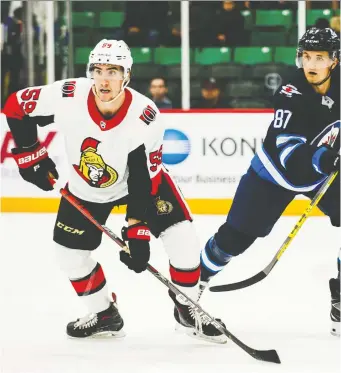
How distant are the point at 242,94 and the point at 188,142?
3.90ft

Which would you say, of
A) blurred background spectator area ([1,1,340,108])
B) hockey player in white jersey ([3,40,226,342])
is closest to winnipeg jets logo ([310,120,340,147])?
hockey player in white jersey ([3,40,226,342])

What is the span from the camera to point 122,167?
3.17 m

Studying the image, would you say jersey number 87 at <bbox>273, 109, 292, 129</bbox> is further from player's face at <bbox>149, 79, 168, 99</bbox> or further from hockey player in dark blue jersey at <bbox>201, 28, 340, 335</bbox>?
player's face at <bbox>149, 79, 168, 99</bbox>

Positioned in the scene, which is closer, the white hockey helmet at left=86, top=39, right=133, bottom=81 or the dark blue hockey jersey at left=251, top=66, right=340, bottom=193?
the white hockey helmet at left=86, top=39, right=133, bottom=81

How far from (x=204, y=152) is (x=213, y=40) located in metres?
1.42

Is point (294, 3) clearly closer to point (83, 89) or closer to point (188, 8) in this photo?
point (188, 8)

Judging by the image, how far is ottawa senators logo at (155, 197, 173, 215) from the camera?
129 inches

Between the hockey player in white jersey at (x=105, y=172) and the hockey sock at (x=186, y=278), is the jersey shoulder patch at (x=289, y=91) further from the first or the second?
the hockey sock at (x=186, y=278)

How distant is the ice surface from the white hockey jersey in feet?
1.63

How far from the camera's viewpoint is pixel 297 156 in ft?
10.5

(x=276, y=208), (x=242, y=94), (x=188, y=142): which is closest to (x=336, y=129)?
(x=276, y=208)

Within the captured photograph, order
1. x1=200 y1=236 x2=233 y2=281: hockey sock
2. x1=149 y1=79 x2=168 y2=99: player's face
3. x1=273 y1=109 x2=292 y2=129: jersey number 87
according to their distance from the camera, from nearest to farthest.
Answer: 1. x1=273 y1=109 x2=292 y2=129: jersey number 87
2. x1=200 y1=236 x2=233 y2=281: hockey sock
3. x1=149 y1=79 x2=168 y2=99: player's face

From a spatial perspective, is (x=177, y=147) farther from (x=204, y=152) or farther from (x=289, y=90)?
(x=289, y=90)

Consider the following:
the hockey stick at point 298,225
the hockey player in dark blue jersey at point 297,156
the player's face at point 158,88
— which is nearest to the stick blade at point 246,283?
the hockey stick at point 298,225
